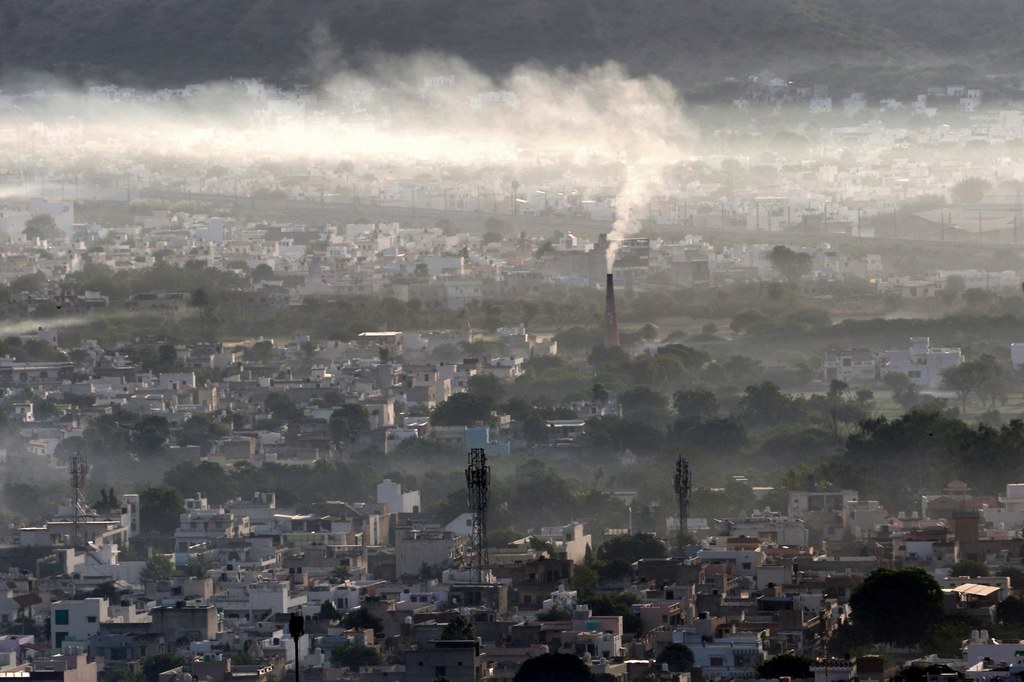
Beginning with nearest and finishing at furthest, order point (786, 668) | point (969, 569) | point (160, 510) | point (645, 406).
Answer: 1. point (786, 668)
2. point (969, 569)
3. point (160, 510)
4. point (645, 406)

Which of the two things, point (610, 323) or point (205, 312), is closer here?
point (610, 323)

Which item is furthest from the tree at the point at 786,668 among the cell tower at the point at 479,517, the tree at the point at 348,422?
the tree at the point at 348,422

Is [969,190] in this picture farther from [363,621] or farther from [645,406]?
[363,621]

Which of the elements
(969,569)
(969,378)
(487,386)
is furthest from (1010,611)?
(487,386)

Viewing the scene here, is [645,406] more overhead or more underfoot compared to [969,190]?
more underfoot

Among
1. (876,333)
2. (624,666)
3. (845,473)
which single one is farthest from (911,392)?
(624,666)

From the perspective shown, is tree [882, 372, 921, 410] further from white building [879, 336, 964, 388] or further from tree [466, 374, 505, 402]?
tree [466, 374, 505, 402]
